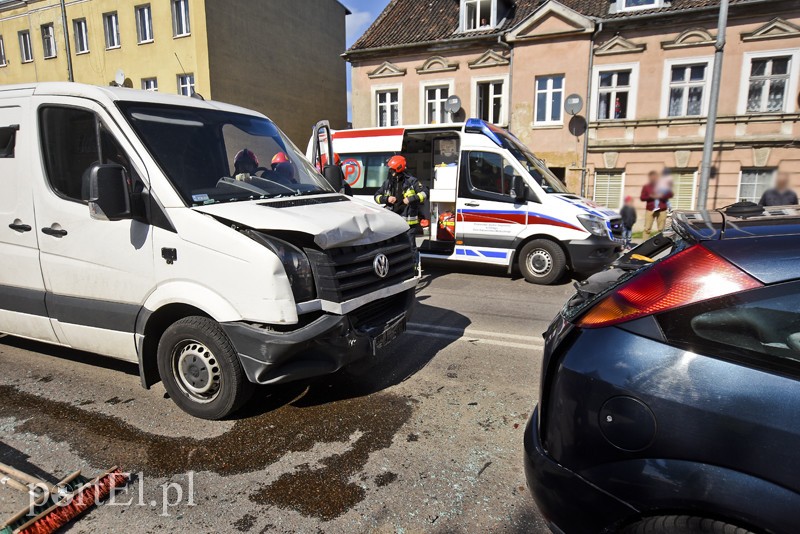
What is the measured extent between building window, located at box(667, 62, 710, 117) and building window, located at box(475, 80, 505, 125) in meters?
5.69

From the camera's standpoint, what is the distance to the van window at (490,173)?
8203 millimetres

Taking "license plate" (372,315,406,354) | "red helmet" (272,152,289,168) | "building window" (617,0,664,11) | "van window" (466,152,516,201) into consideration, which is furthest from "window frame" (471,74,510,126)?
"license plate" (372,315,406,354)

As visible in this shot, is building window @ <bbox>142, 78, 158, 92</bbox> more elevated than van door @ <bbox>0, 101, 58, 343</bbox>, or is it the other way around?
building window @ <bbox>142, 78, 158, 92</bbox>

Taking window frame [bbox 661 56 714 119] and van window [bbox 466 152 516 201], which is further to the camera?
window frame [bbox 661 56 714 119]

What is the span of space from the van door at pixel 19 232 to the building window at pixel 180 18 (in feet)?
67.1

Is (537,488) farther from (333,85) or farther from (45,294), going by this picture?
(333,85)

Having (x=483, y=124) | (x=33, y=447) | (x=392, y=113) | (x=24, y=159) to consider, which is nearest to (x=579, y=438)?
(x=33, y=447)

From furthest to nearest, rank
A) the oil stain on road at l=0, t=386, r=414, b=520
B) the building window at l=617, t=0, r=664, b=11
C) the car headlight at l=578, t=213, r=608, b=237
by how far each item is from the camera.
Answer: the building window at l=617, t=0, r=664, b=11
the car headlight at l=578, t=213, r=608, b=237
the oil stain on road at l=0, t=386, r=414, b=520

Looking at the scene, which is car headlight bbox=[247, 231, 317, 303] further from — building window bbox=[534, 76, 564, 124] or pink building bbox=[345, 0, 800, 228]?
building window bbox=[534, 76, 564, 124]

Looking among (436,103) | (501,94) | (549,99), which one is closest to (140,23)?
(436,103)

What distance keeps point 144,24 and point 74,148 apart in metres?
23.4

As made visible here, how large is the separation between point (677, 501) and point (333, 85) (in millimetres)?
30844

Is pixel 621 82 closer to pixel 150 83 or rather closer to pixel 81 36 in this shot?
pixel 150 83

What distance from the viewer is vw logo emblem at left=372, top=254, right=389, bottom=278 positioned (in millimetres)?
3599
